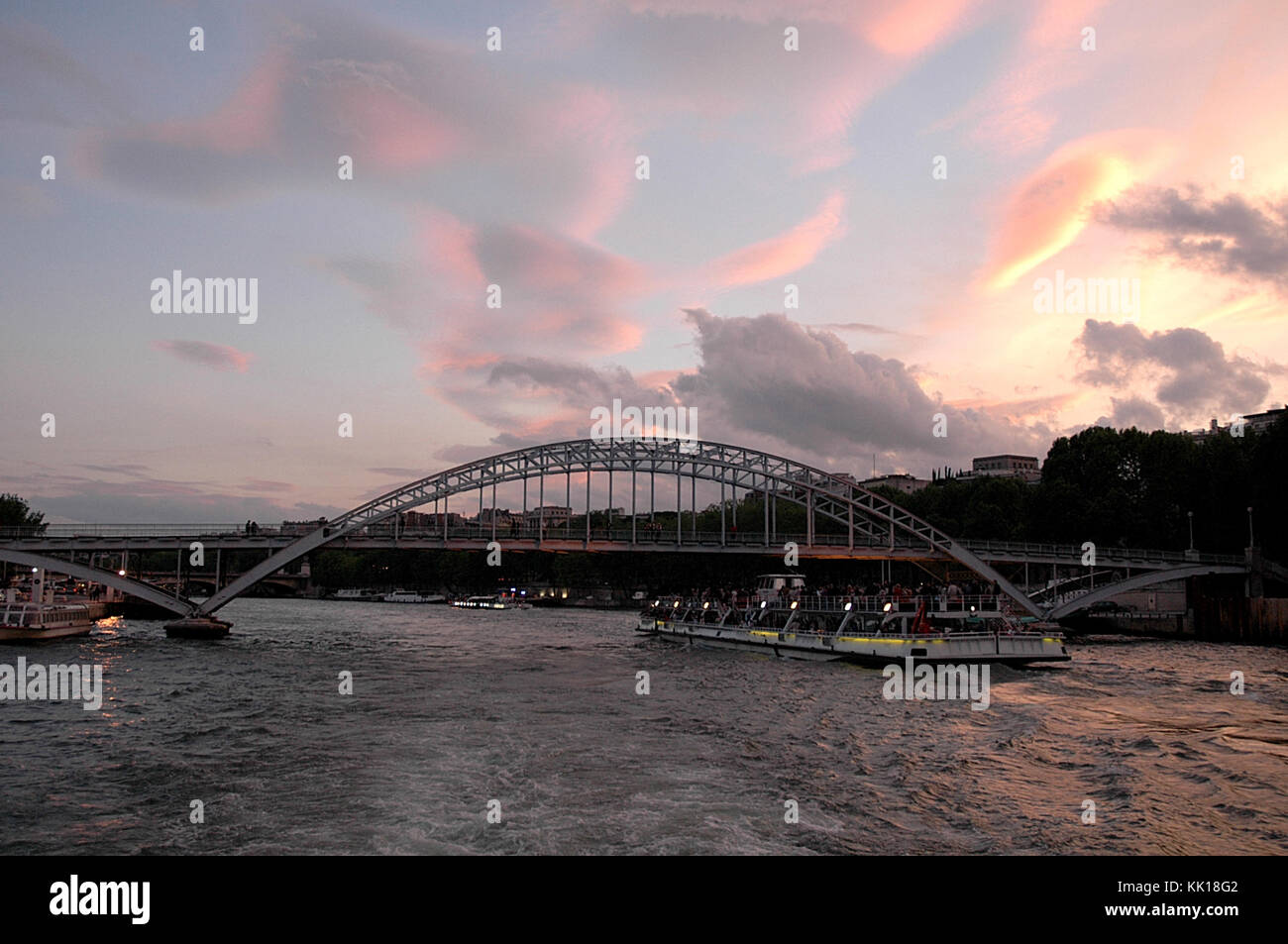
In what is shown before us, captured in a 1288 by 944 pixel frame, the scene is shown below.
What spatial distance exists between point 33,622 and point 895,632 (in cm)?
4933

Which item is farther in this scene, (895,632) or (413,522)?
(413,522)

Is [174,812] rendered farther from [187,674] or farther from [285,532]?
[285,532]

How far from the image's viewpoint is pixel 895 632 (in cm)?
4200

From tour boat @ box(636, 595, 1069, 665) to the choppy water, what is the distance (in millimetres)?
2247

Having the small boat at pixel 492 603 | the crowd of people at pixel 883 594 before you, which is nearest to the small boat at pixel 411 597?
the small boat at pixel 492 603

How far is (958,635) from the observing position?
133ft

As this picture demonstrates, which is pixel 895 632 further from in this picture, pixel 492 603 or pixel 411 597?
pixel 411 597

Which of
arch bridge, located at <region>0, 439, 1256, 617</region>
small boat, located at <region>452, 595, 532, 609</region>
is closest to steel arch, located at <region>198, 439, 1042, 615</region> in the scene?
arch bridge, located at <region>0, 439, 1256, 617</region>

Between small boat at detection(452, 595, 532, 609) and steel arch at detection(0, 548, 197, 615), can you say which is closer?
steel arch at detection(0, 548, 197, 615)

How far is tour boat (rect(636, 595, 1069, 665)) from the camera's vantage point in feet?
132

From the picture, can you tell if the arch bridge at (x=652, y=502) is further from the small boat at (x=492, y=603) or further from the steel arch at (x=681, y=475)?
the small boat at (x=492, y=603)

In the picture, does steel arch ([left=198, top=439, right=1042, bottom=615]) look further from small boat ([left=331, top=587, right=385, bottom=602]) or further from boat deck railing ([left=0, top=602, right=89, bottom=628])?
small boat ([left=331, top=587, right=385, bottom=602])

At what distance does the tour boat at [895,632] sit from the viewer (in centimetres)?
4022

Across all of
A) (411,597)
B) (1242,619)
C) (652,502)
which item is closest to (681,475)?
(652,502)
